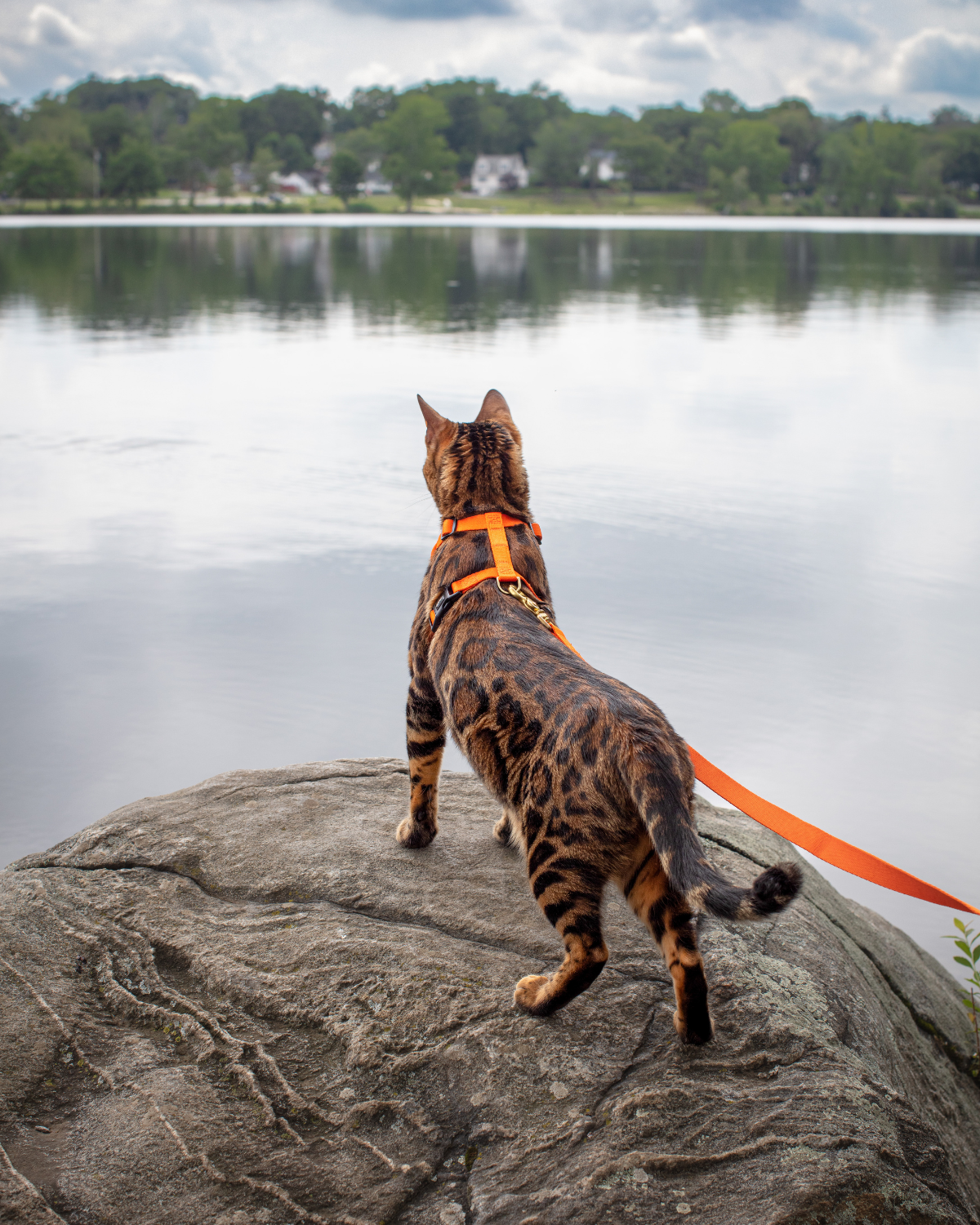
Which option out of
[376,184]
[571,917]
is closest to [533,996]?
[571,917]

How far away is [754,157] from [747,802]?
4330 inches

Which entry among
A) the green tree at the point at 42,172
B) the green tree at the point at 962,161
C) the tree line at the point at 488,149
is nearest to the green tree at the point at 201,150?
the tree line at the point at 488,149

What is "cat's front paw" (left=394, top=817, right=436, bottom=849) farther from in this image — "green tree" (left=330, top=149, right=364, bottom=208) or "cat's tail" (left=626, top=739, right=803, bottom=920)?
"green tree" (left=330, top=149, right=364, bottom=208)

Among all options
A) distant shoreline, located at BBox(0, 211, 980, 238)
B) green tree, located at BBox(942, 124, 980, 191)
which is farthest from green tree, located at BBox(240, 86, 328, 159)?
green tree, located at BBox(942, 124, 980, 191)

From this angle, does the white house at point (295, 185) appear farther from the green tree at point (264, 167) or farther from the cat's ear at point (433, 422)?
the cat's ear at point (433, 422)

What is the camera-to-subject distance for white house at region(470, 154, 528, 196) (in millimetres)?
129000

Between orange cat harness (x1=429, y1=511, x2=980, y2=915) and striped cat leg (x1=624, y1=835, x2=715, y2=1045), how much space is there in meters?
0.35

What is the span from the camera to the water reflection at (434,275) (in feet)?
71.8

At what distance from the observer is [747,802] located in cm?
286

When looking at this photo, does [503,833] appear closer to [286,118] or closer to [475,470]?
A: [475,470]

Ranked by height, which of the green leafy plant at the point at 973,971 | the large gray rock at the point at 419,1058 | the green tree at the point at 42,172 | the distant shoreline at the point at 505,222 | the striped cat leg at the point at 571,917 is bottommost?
the green leafy plant at the point at 973,971

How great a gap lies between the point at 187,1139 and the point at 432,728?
1540 mm

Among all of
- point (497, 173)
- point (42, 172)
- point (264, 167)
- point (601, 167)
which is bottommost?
point (42, 172)

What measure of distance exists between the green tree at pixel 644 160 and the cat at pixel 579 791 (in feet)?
376
